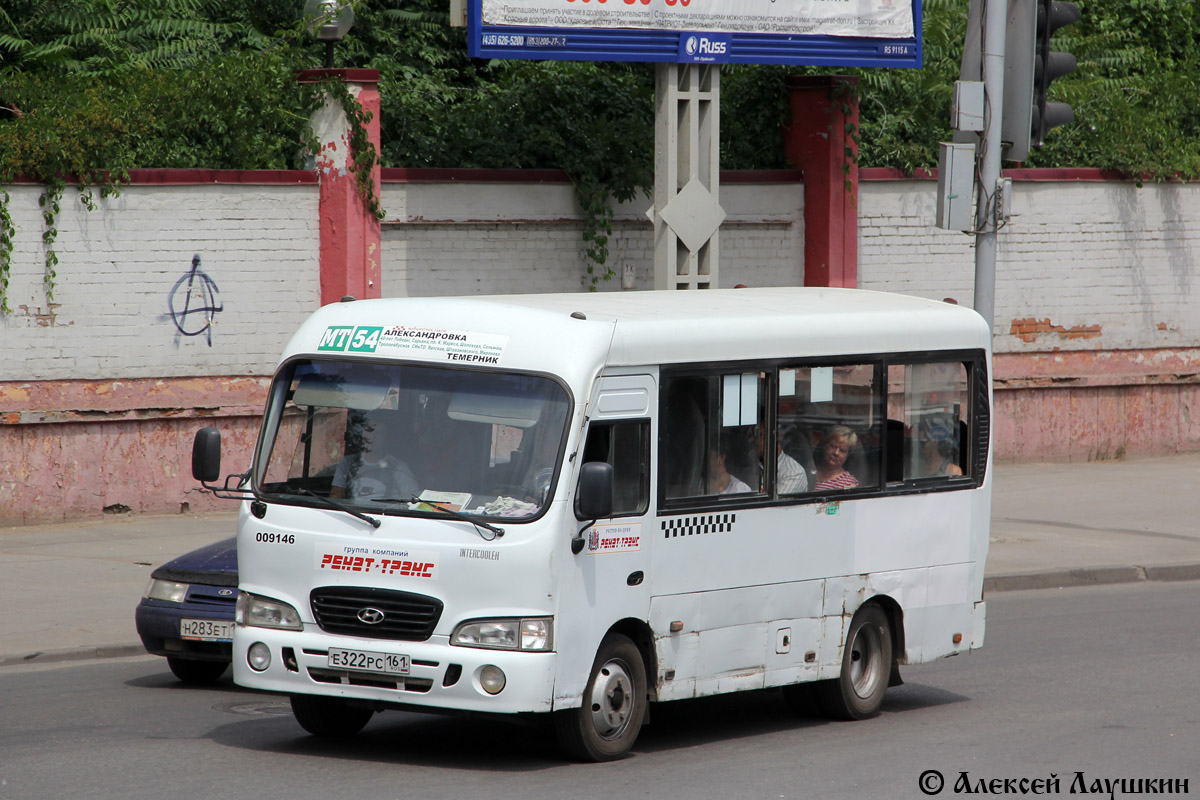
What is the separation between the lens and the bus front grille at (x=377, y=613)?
7.80m

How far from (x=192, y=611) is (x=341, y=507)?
6.96ft

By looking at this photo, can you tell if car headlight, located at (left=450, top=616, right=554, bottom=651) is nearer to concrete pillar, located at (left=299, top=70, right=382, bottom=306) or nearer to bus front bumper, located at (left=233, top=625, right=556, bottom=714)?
bus front bumper, located at (left=233, top=625, right=556, bottom=714)

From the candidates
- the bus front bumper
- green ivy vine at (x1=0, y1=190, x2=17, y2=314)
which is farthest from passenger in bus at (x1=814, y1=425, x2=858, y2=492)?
green ivy vine at (x1=0, y1=190, x2=17, y2=314)

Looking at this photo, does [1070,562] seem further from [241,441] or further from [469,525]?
[469,525]

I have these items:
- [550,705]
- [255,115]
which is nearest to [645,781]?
[550,705]

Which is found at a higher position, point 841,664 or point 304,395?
point 304,395

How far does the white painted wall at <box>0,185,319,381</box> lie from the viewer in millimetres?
15570

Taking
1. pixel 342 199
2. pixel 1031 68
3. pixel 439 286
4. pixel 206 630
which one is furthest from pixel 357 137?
pixel 206 630

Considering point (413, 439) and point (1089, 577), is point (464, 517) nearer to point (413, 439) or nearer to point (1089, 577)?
point (413, 439)

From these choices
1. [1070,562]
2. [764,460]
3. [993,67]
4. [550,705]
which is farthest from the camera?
[1070,562]

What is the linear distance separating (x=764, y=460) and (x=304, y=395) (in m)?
2.41

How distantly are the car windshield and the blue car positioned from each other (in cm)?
162

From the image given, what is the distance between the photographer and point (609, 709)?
26.9 feet

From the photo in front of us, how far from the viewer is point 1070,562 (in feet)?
50.0
